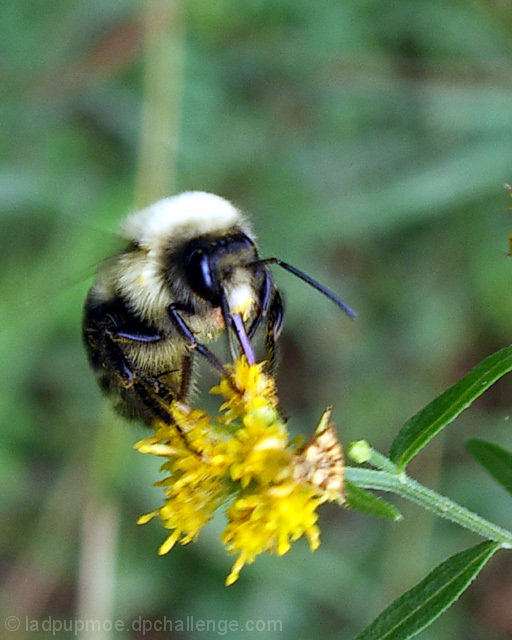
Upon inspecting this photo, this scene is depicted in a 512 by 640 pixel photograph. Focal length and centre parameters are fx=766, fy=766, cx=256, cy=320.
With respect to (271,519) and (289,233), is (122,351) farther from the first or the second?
(289,233)

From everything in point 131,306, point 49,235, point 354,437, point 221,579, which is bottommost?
point 221,579

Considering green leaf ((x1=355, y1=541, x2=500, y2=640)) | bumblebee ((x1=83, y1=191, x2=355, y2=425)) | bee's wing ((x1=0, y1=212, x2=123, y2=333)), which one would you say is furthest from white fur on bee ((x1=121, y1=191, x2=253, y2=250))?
green leaf ((x1=355, y1=541, x2=500, y2=640))

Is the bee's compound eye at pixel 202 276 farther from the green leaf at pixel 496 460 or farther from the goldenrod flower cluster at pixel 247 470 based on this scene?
the green leaf at pixel 496 460

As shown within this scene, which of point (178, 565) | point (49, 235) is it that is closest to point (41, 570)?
point (178, 565)

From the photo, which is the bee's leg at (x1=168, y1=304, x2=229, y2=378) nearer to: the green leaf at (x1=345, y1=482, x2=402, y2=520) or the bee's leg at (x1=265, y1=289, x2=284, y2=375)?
the bee's leg at (x1=265, y1=289, x2=284, y2=375)

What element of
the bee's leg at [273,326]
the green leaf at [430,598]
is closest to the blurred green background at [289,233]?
the bee's leg at [273,326]

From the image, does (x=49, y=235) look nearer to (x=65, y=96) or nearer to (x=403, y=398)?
(x=65, y=96)
